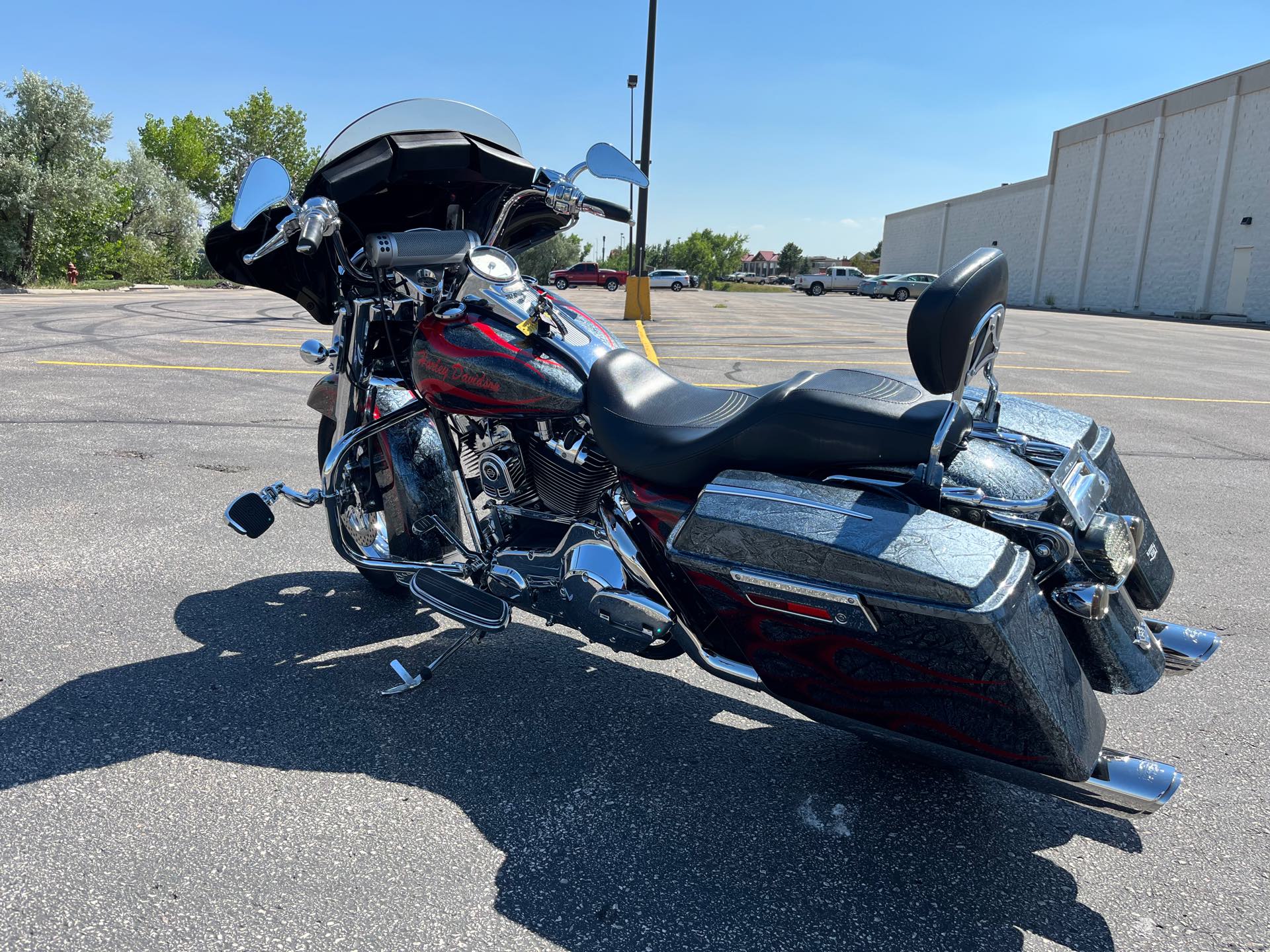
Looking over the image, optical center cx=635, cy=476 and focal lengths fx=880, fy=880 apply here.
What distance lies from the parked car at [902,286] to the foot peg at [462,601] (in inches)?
1553

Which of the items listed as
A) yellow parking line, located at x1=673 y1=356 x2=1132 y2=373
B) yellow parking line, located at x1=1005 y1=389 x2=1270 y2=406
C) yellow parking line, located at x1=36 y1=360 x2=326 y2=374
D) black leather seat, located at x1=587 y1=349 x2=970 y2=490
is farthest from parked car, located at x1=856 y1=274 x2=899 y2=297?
black leather seat, located at x1=587 y1=349 x2=970 y2=490

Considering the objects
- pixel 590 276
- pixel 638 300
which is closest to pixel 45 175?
pixel 638 300

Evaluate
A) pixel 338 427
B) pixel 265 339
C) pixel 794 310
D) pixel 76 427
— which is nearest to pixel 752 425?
pixel 338 427

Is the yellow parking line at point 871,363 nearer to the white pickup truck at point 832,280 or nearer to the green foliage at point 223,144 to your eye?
the white pickup truck at point 832,280

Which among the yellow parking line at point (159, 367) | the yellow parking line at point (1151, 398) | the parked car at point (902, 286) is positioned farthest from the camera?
the parked car at point (902, 286)

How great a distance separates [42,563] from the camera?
3.78m

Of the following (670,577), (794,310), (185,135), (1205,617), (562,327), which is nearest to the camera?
(670,577)

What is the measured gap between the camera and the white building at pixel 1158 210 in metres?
30.7

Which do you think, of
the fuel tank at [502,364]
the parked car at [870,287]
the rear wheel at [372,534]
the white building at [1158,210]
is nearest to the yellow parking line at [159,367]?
the rear wheel at [372,534]

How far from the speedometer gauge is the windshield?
1.85ft

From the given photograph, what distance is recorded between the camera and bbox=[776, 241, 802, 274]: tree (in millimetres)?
118438

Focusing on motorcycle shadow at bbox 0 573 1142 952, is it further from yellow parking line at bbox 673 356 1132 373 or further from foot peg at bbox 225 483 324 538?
yellow parking line at bbox 673 356 1132 373

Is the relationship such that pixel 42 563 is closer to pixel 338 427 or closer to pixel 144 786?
pixel 338 427

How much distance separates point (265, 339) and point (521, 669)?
10.8 metres
